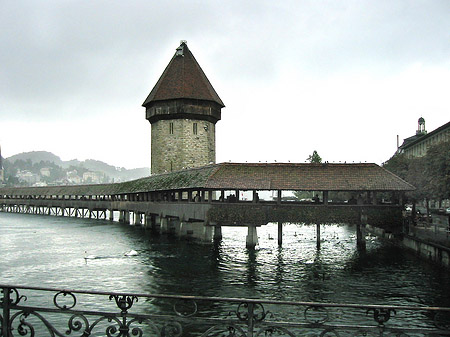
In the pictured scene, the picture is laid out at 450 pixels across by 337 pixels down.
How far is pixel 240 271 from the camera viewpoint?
21234 millimetres

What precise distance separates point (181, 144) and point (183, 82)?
7407 millimetres

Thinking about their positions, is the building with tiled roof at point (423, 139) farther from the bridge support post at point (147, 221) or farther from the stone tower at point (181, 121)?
the bridge support post at point (147, 221)

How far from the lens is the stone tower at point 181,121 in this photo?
167 ft

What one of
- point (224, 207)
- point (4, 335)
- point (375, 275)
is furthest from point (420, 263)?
point (4, 335)

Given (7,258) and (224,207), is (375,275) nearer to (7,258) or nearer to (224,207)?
(224,207)

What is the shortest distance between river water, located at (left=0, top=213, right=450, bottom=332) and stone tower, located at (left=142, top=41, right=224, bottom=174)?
1976cm

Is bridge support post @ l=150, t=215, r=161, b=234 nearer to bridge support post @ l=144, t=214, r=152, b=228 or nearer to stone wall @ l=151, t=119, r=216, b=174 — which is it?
bridge support post @ l=144, t=214, r=152, b=228

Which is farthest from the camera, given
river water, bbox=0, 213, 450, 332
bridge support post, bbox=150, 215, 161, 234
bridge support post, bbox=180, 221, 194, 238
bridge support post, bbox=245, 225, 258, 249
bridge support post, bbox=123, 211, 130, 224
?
bridge support post, bbox=123, 211, 130, 224

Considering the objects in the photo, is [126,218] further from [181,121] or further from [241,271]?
[241,271]

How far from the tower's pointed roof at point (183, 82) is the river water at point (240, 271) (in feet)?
76.2

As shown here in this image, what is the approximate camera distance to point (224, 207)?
28156 mm

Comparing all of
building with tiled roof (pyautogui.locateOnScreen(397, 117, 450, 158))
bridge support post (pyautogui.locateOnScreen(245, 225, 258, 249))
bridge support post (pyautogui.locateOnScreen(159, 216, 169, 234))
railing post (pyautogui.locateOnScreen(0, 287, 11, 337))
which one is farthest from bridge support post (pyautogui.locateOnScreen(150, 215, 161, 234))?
railing post (pyautogui.locateOnScreen(0, 287, 11, 337))

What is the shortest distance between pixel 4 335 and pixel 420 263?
22351mm

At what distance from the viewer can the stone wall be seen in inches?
1999
